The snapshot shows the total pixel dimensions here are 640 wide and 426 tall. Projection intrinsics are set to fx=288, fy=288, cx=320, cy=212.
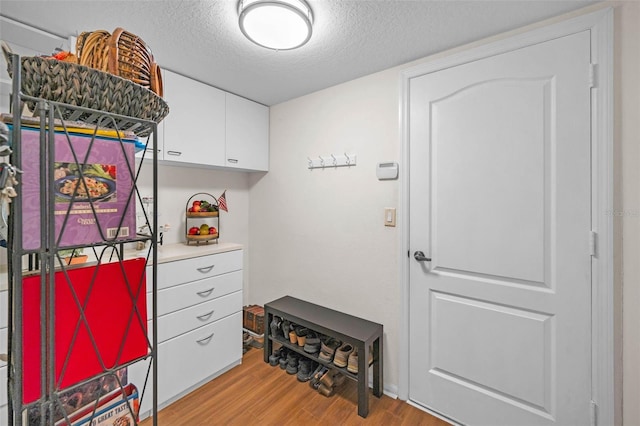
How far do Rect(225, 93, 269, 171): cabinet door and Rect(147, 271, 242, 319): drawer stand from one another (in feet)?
3.06

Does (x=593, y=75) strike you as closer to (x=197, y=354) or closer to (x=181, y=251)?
(x=181, y=251)

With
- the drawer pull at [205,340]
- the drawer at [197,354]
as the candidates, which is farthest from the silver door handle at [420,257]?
the drawer pull at [205,340]

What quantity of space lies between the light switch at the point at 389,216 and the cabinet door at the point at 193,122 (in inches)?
53.7

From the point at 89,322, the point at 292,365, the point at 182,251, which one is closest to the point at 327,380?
the point at 292,365

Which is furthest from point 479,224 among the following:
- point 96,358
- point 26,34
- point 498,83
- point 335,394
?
point 26,34

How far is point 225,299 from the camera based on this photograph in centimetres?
221

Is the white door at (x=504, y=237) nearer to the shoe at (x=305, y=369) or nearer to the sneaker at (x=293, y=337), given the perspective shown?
the shoe at (x=305, y=369)

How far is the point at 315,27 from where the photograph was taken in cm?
151

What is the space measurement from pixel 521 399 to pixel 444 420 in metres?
0.47

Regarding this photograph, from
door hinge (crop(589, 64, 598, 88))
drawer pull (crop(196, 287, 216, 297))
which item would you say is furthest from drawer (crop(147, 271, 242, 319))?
door hinge (crop(589, 64, 598, 88))

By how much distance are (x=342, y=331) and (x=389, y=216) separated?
846mm

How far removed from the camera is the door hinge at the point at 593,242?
1341 millimetres

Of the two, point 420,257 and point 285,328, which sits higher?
point 420,257

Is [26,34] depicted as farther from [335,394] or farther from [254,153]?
[335,394]
